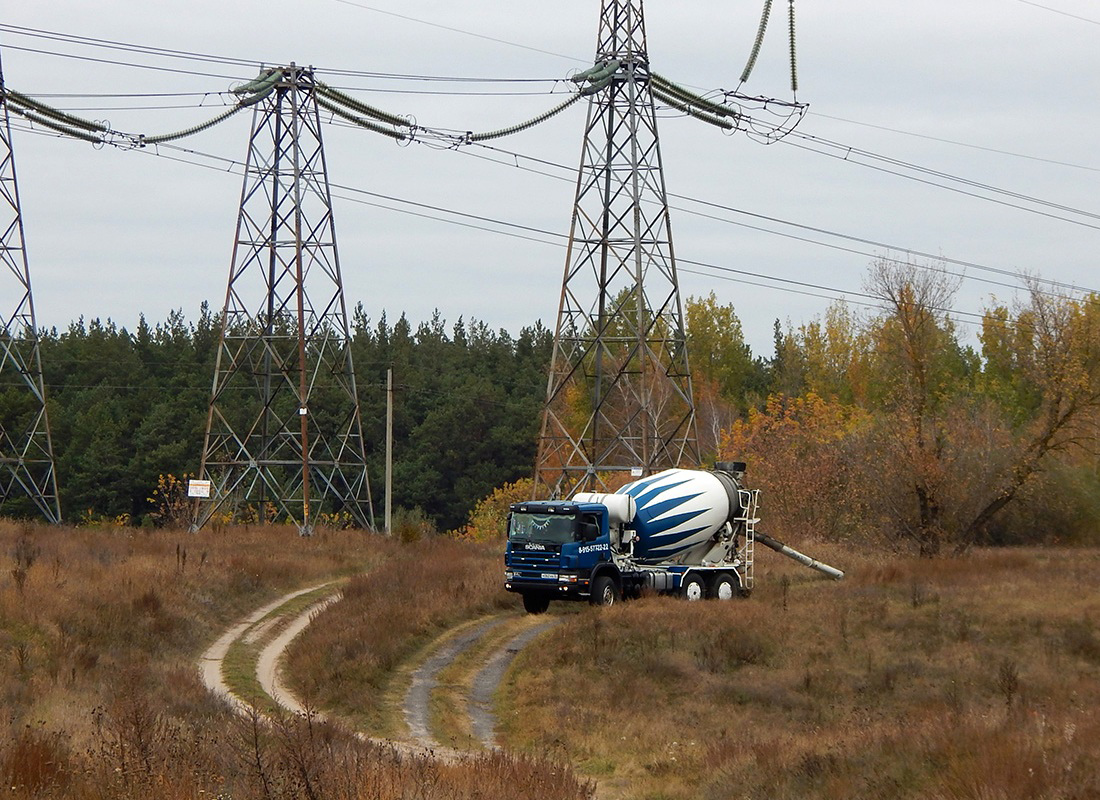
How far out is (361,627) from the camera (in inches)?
1069

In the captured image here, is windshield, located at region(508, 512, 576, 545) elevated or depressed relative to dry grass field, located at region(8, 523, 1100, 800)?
elevated

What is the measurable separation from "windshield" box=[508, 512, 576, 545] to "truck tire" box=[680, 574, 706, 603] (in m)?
4.45

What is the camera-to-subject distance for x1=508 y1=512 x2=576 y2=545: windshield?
103 feet

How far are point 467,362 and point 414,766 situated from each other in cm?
11190

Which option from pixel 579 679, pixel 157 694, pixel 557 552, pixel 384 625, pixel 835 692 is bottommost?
pixel 835 692

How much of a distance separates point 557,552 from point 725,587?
6.04 meters

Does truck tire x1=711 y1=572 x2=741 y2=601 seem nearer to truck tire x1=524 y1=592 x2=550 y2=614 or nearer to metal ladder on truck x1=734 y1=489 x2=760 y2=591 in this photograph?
metal ladder on truck x1=734 y1=489 x2=760 y2=591

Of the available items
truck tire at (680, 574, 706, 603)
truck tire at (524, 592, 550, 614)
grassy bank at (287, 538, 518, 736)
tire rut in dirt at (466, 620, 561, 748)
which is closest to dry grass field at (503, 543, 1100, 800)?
tire rut in dirt at (466, 620, 561, 748)

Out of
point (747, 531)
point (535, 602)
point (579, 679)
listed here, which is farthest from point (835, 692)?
point (747, 531)

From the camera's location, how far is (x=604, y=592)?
31.8 m

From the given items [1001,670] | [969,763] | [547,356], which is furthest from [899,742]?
[547,356]

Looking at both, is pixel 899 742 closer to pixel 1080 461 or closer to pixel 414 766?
pixel 414 766

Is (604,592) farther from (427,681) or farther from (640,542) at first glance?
(427,681)

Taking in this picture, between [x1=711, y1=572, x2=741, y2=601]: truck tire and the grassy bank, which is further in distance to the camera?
[x1=711, y1=572, x2=741, y2=601]: truck tire
